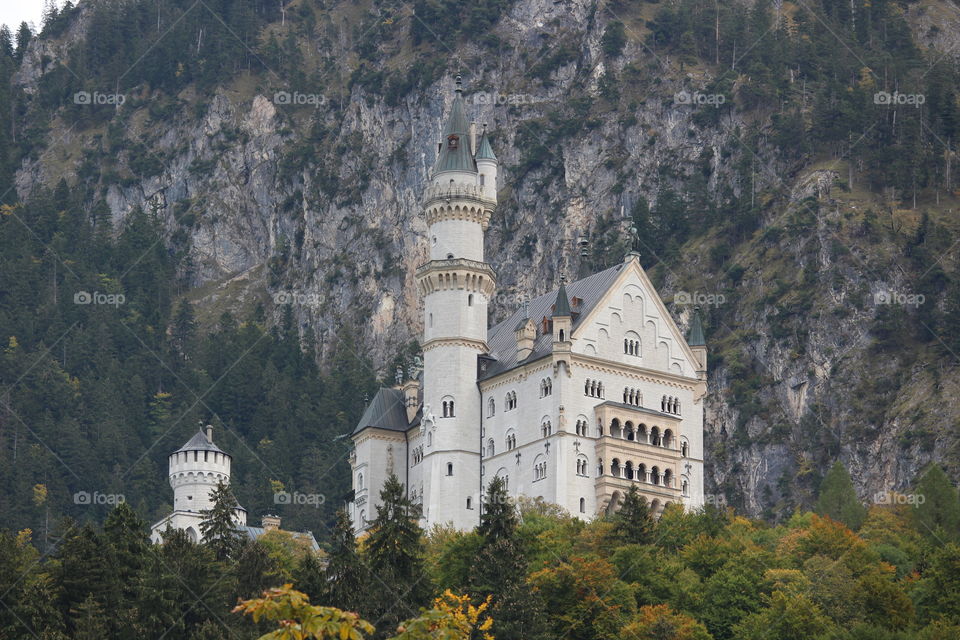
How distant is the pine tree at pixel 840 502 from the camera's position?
10650cm

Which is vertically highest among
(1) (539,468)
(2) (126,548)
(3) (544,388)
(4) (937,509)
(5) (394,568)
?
(3) (544,388)

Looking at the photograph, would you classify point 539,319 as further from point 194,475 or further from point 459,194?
point 194,475

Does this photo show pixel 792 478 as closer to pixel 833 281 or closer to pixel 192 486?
pixel 833 281

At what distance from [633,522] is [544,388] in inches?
743

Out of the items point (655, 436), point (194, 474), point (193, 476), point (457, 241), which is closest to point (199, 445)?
point (194, 474)

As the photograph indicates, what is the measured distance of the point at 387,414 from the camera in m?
121

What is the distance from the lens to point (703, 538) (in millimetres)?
92438

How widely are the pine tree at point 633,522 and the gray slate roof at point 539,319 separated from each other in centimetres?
1771

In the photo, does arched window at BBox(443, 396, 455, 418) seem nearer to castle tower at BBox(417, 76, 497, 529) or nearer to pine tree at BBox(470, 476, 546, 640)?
castle tower at BBox(417, 76, 497, 529)

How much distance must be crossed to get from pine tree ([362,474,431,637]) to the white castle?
2486cm

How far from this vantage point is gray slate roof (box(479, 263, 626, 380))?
368 feet

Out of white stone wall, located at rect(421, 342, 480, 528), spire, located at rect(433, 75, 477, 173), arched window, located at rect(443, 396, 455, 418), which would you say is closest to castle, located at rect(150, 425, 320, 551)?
white stone wall, located at rect(421, 342, 480, 528)

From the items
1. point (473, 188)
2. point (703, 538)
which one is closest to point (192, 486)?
point (473, 188)

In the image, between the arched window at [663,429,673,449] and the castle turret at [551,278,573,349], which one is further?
the arched window at [663,429,673,449]
